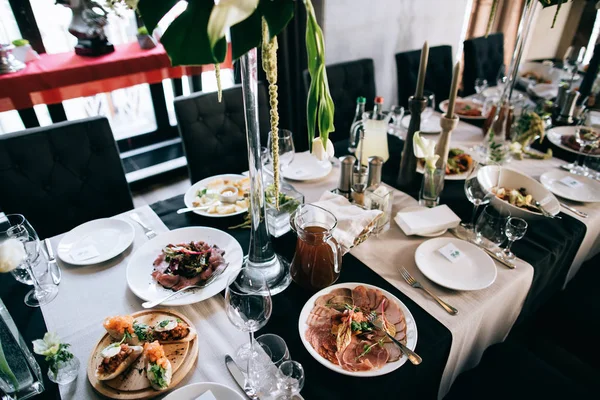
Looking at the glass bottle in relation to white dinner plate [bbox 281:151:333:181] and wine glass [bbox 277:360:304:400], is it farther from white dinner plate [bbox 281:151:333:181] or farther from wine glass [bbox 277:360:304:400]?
wine glass [bbox 277:360:304:400]

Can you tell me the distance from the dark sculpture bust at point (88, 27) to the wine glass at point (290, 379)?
228 centimetres

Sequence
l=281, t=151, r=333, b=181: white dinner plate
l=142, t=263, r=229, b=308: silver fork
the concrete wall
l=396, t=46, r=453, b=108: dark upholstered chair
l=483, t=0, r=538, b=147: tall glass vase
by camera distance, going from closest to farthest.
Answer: l=142, t=263, r=229, b=308: silver fork < l=281, t=151, r=333, b=181: white dinner plate < l=483, t=0, r=538, b=147: tall glass vase < l=396, t=46, r=453, b=108: dark upholstered chair < the concrete wall

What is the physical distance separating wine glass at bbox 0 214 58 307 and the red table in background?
145 centimetres

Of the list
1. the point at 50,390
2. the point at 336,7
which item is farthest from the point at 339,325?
the point at 336,7

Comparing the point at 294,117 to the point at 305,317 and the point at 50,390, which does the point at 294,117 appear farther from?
the point at 50,390

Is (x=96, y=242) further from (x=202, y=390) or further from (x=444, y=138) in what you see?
(x=444, y=138)

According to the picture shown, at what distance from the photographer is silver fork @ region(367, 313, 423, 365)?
2.44 feet

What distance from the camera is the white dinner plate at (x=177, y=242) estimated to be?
2.95 ft

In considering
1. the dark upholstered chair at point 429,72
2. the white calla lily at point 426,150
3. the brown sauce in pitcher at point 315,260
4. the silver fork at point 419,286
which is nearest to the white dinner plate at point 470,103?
the dark upholstered chair at point 429,72

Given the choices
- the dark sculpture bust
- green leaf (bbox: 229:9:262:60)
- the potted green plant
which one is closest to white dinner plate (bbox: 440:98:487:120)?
green leaf (bbox: 229:9:262:60)

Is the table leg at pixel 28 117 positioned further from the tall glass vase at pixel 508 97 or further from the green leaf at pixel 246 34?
the tall glass vase at pixel 508 97

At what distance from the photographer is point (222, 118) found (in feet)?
5.49

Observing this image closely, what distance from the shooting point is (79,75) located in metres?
2.19

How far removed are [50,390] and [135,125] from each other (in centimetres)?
271
